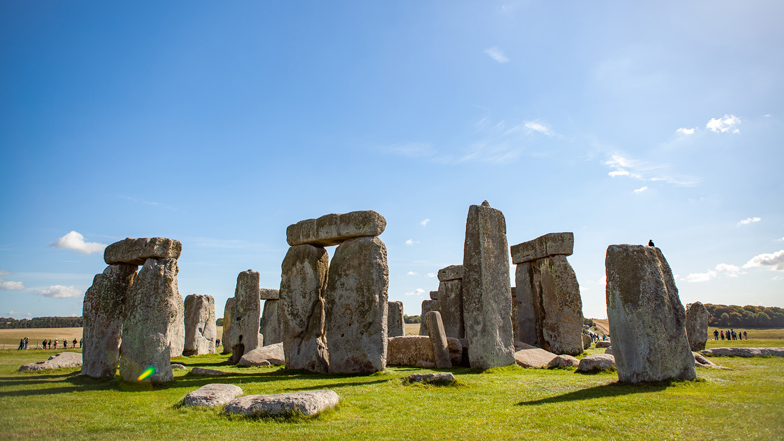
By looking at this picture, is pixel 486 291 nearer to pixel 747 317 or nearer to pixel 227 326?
pixel 227 326

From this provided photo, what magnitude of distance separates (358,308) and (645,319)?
5.74 meters

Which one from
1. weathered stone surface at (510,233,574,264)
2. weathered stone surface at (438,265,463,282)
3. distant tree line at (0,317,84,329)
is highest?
weathered stone surface at (510,233,574,264)

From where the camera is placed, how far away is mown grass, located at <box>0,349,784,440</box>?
4344mm

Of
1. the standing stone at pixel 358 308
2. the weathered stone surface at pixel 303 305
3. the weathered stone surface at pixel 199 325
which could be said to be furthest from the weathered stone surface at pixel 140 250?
the weathered stone surface at pixel 199 325

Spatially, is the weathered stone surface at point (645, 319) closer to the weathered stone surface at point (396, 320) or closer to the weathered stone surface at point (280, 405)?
the weathered stone surface at point (280, 405)

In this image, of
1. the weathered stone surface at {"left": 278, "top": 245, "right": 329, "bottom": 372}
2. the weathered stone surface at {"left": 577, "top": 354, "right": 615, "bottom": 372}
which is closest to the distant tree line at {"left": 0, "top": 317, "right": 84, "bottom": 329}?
the weathered stone surface at {"left": 278, "top": 245, "right": 329, "bottom": 372}

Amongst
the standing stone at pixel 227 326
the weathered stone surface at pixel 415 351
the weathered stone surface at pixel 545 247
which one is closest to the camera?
the weathered stone surface at pixel 415 351

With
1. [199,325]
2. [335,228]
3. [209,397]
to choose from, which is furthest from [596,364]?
[199,325]

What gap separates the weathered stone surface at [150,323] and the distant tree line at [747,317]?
122 ft

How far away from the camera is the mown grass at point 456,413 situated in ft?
14.3

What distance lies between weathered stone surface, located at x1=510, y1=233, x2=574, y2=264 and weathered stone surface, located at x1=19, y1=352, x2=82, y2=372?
1445 centimetres

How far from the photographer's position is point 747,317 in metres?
32.5

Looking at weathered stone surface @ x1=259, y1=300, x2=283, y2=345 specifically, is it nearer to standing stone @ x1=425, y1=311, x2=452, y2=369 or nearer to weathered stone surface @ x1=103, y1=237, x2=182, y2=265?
standing stone @ x1=425, y1=311, x2=452, y2=369

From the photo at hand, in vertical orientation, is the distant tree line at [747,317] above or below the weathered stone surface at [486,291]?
below
